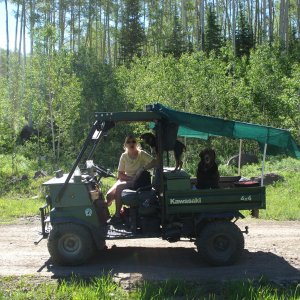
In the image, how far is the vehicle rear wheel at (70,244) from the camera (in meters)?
7.60

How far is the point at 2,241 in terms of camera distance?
969 cm

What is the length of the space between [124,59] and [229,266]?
45.4 meters

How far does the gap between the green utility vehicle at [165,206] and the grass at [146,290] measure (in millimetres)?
942

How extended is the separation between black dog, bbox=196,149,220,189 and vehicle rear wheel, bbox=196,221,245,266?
75 cm

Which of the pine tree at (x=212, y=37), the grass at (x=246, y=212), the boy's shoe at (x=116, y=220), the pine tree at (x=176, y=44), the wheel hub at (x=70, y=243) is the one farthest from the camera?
the pine tree at (x=176, y=44)

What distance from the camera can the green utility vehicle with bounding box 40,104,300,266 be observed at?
7.57 meters

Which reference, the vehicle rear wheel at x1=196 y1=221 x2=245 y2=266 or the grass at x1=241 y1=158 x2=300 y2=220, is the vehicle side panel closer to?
the vehicle rear wheel at x1=196 y1=221 x2=245 y2=266

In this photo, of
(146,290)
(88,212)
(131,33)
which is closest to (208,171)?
(88,212)

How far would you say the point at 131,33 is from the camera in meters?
52.1

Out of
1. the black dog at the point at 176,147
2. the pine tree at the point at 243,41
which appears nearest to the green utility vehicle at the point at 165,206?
the black dog at the point at 176,147

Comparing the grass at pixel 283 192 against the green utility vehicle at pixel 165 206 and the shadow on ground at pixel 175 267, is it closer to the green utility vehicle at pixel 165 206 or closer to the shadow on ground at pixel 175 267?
the shadow on ground at pixel 175 267

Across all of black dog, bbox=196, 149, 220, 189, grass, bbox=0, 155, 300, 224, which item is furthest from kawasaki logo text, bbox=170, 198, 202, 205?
grass, bbox=0, 155, 300, 224

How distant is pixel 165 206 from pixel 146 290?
1.71m

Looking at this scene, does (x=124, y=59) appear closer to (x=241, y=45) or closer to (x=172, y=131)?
(x=241, y=45)
